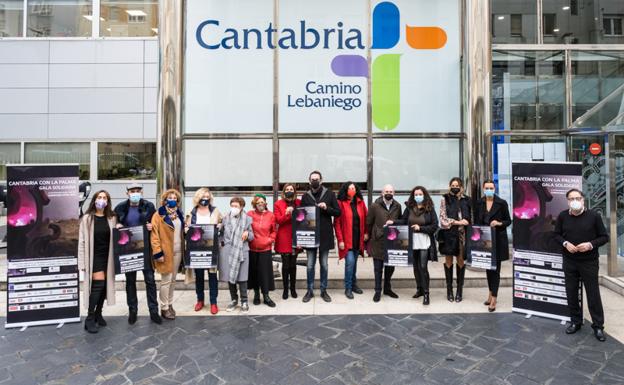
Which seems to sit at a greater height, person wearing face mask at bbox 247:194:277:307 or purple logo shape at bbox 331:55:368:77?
purple logo shape at bbox 331:55:368:77

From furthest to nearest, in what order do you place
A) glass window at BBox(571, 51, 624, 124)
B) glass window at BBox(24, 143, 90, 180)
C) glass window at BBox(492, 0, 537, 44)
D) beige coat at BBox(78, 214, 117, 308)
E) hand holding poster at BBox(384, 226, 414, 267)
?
glass window at BBox(24, 143, 90, 180) → glass window at BBox(571, 51, 624, 124) → glass window at BBox(492, 0, 537, 44) → hand holding poster at BBox(384, 226, 414, 267) → beige coat at BBox(78, 214, 117, 308)

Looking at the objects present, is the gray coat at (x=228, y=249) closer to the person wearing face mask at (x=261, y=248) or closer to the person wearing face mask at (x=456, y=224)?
the person wearing face mask at (x=261, y=248)

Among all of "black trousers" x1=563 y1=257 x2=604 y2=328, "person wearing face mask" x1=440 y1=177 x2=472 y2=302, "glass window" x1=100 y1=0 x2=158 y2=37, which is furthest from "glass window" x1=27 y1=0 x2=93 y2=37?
"black trousers" x1=563 y1=257 x2=604 y2=328

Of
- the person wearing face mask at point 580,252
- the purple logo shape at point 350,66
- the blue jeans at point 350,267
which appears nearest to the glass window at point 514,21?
the purple logo shape at point 350,66

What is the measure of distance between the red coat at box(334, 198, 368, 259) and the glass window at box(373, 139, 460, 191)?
231 cm

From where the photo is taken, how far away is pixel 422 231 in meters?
6.21

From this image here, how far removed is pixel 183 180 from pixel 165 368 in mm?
4895

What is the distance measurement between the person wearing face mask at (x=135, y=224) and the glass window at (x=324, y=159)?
3581 mm

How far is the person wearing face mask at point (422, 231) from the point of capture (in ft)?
20.4

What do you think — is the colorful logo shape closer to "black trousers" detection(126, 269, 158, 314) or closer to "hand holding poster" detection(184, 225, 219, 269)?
"hand holding poster" detection(184, 225, 219, 269)

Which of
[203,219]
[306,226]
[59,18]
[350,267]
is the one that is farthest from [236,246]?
[59,18]

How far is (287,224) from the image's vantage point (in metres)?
6.35

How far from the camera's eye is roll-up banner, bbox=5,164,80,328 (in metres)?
5.33

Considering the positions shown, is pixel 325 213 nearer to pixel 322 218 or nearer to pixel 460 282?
pixel 322 218
